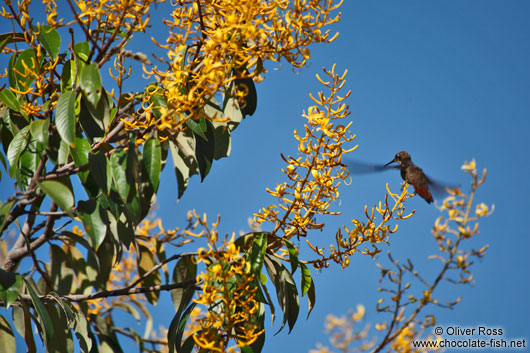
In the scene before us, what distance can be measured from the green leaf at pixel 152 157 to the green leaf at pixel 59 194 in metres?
0.18

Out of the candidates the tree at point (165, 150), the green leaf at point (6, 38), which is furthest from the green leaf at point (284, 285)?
the green leaf at point (6, 38)

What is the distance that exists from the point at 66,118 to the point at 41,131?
0.07 meters

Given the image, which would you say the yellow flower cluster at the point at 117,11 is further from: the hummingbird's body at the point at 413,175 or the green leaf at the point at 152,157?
the hummingbird's body at the point at 413,175

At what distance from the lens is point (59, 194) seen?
137cm

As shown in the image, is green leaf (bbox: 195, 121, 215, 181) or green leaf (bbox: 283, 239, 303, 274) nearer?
green leaf (bbox: 283, 239, 303, 274)

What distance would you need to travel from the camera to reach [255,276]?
5.10ft

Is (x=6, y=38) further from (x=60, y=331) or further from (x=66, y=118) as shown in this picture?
(x=60, y=331)

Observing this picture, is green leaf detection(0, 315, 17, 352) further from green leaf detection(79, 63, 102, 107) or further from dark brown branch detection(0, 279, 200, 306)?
green leaf detection(79, 63, 102, 107)

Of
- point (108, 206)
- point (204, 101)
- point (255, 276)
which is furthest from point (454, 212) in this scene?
point (108, 206)

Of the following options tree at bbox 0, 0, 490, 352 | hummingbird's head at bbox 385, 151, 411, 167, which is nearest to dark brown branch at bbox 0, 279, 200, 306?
tree at bbox 0, 0, 490, 352

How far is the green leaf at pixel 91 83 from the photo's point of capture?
1.42 meters

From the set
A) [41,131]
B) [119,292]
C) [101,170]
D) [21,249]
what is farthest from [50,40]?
[119,292]

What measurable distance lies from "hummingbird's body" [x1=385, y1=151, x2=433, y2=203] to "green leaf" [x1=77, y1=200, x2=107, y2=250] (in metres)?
0.95

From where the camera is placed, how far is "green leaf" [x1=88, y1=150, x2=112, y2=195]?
1.43 metres
